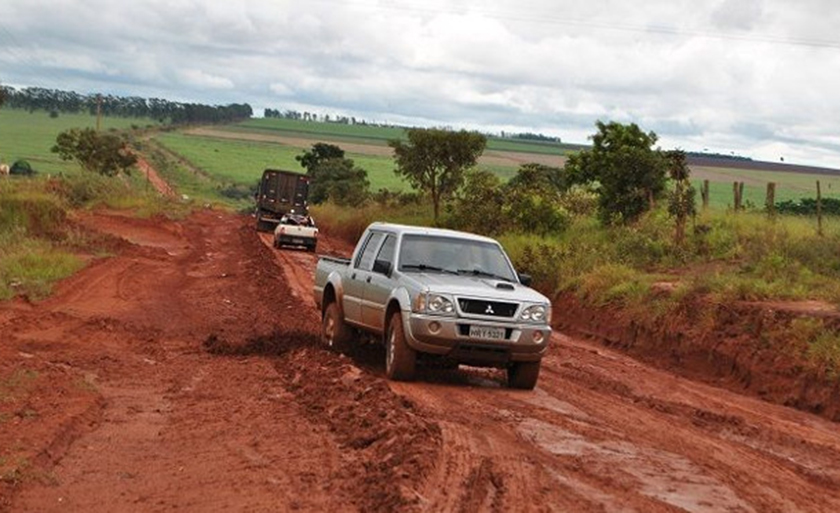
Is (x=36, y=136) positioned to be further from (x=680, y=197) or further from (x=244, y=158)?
(x=680, y=197)

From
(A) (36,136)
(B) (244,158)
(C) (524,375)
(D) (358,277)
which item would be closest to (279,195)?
(D) (358,277)

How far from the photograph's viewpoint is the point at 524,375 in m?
13.2

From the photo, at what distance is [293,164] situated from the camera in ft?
431

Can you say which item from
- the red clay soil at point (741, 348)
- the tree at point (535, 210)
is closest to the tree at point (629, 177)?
the tree at point (535, 210)

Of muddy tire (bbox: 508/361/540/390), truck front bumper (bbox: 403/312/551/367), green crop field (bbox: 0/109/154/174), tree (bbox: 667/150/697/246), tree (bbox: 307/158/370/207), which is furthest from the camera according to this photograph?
green crop field (bbox: 0/109/154/174)

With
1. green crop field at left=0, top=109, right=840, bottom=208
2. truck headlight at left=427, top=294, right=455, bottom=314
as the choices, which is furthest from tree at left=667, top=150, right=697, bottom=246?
green crop field at left=0, top=109, right=840, bottom=208

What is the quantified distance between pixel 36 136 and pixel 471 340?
462 feet

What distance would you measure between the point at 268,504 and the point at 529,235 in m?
24.8

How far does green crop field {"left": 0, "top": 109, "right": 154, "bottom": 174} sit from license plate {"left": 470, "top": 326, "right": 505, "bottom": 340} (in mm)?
56199

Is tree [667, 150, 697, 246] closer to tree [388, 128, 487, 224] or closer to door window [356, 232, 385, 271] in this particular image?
door window [356, 232, 385, 271]

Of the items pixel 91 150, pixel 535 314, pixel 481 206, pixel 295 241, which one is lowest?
pixel 295 241

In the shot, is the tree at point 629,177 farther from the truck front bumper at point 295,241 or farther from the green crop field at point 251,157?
the green crop field at point 251,157

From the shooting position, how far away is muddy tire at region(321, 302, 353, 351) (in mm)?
15016

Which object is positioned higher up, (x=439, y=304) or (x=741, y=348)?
(x=439, y=304)
